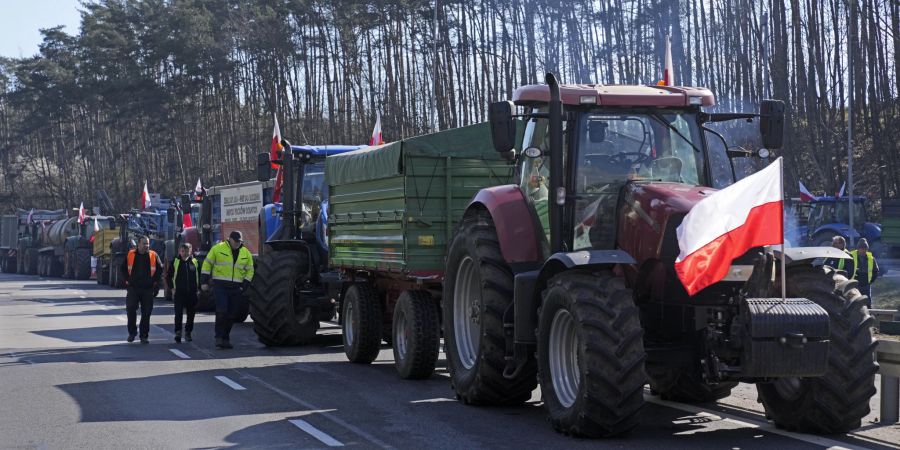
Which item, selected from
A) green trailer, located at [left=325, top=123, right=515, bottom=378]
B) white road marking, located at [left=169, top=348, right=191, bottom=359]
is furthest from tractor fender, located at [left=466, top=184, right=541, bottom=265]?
white road marking, located at [left=169, top=348, right=191, bottom=359]

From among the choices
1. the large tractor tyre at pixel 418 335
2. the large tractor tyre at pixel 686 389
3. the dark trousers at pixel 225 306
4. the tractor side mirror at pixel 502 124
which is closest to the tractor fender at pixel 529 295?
the tractor side mirror at pixel 502 124

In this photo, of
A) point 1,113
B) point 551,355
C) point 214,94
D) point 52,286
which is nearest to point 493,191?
point 551,355

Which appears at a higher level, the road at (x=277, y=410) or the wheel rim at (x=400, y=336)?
the wheel rim at (x=400, y=336)

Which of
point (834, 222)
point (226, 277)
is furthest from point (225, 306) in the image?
point (834, 222)

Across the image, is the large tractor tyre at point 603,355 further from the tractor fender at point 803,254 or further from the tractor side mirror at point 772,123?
the tractor side mirror at point 772,123

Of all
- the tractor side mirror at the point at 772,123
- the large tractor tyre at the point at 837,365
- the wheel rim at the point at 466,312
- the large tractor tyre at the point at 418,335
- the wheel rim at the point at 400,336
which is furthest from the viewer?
the wheel rim at the point at 400,336

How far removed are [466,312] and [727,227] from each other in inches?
148

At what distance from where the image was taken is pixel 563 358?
10.0 metres

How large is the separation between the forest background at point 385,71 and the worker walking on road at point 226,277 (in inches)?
864

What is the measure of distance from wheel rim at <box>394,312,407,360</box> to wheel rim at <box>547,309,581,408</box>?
4.40 m

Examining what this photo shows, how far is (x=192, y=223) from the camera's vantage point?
34500mm

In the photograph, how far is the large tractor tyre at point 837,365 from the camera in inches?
368

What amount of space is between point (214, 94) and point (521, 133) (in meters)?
65.1

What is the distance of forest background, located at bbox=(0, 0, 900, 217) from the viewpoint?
46469 millimetres
